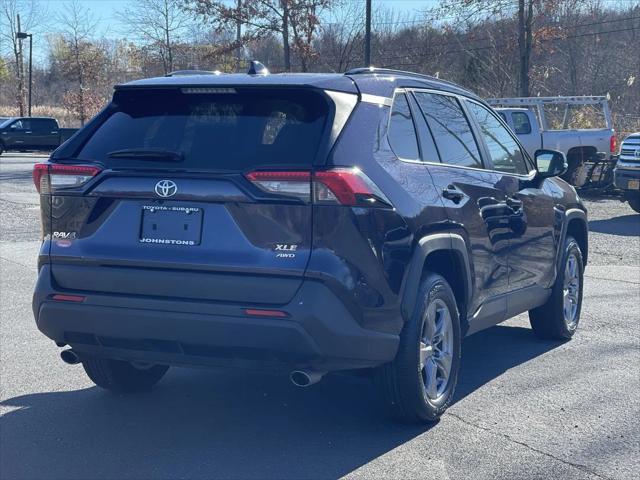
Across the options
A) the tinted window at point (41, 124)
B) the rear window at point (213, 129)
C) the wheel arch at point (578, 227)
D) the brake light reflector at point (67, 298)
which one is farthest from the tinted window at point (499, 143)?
the tinted window at point (41, 124)

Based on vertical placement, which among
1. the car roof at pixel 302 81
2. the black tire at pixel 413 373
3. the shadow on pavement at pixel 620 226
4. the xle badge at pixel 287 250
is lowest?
the shadow on pavement at pixel 620 226

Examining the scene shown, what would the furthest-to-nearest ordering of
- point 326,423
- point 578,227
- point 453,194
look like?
point 578,227 < point 453,194 < point 326,423

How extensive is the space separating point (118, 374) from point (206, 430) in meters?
0.81

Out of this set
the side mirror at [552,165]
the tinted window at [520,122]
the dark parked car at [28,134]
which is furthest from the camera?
the dark parked car at [28,134]

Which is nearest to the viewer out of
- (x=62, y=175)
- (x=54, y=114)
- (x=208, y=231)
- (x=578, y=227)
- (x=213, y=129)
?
(x=208, y=231)

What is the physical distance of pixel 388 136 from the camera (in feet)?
16.0

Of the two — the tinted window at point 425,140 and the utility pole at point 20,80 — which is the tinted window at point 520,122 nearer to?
the tinted window at point 425,140

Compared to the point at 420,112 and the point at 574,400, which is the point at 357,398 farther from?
the point at 420,112

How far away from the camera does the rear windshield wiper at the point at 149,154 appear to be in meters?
4.60

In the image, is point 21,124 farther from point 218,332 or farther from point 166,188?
point 218,332

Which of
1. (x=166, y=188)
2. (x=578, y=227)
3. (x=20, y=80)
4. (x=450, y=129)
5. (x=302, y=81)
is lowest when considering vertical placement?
(x=578, y=227)

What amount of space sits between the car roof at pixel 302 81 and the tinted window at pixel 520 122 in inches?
664

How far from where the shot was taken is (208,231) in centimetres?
445

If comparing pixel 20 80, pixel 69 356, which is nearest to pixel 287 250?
pixel 69 356
